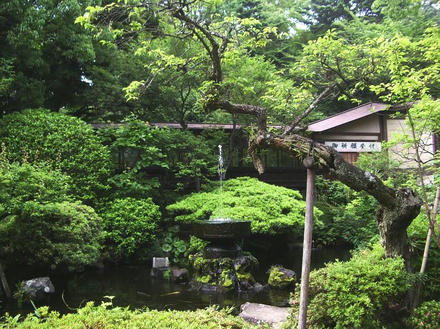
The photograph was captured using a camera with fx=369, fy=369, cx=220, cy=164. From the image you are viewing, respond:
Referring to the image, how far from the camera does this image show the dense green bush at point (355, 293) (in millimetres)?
3746

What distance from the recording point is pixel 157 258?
10445 mm

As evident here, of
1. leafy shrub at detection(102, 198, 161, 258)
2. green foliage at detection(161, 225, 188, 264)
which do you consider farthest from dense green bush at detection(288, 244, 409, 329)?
green foliage at detection(161, 225, 188, 264)

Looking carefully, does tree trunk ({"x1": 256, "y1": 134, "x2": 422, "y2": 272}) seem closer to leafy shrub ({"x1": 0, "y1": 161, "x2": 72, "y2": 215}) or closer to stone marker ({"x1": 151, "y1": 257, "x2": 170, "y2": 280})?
leafy shrub ({"x1": 0, "y1": 161, "x2": 72, "y2": 215})

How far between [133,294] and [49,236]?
217 cm

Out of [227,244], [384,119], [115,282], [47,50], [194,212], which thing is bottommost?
[115,282]

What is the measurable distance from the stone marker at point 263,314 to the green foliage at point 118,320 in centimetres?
220

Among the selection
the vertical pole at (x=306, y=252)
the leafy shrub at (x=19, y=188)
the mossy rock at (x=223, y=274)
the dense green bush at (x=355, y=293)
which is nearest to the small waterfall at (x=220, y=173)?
the mossy rock at (x=223, y=274)

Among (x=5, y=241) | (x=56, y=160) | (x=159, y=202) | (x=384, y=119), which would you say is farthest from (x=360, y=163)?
(x=5, y=241)

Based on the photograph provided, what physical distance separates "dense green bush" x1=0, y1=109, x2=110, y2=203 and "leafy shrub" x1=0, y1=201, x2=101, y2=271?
2787mm

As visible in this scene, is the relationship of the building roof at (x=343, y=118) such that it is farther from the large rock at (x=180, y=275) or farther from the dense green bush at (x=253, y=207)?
the large rock at (x=180, y=275)

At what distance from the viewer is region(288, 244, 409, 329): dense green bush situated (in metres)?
3.75

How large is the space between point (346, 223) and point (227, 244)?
5709 millimetres

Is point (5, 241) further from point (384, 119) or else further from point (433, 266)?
point (384, 119)

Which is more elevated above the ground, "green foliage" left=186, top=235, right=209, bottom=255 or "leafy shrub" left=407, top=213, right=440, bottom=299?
"leafy shrub" left=407, top=213, right=440, bottom=299
